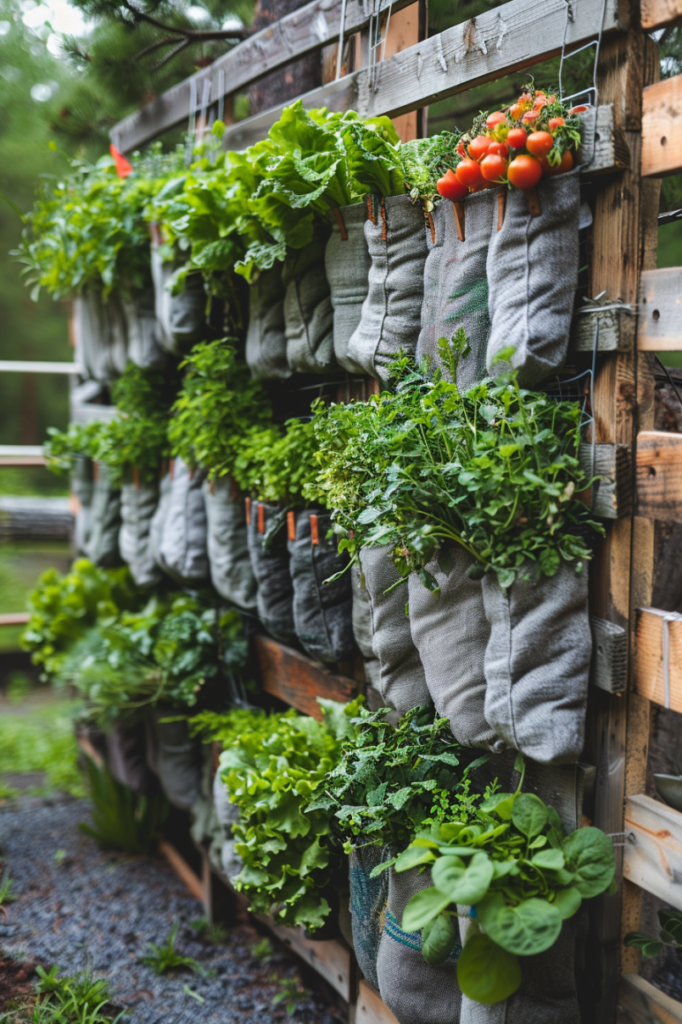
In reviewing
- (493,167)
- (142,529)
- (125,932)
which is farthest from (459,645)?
(125,932)

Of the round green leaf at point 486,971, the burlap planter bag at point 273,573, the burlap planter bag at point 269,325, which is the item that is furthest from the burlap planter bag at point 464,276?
the round green leaf at point 486,971

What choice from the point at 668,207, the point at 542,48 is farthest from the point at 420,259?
the point at 668,207

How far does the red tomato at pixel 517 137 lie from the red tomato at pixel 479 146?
76 millimetres

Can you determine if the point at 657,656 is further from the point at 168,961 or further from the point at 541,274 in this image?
the point at 168,961

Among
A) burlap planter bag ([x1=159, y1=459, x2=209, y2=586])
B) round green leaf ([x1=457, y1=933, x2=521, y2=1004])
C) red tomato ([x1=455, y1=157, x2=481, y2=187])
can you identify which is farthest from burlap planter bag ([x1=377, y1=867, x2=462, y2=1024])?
burlap planter bag ([x1=159, y1=459, x2=209, y2=586])

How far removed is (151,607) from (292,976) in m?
1.86

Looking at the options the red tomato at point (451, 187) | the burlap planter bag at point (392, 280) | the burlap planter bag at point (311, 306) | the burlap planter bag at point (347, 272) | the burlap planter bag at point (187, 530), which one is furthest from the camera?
the burlap planter bag at point (187, 530)

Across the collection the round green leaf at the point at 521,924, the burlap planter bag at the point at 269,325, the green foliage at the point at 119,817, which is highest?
the burlap planter bag at the point at 269,325

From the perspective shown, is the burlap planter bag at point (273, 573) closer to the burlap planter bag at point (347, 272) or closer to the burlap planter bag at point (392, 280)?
the burlap planter bag at point (347, 272)

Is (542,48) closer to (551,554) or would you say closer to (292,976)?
A: (551,554)

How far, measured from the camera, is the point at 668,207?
7.23ft

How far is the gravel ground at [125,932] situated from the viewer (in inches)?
118

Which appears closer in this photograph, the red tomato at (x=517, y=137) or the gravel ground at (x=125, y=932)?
the red tomato at (x=517, y=137)

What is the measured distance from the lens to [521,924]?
149 cm
